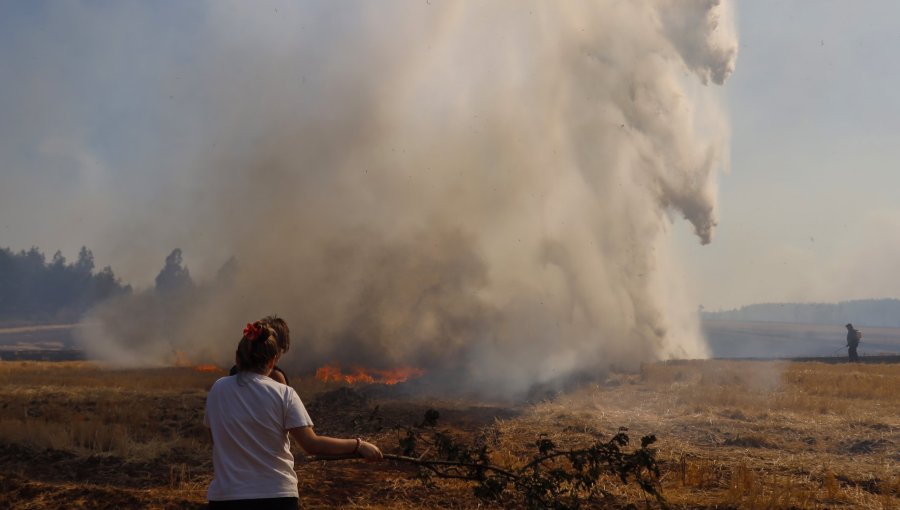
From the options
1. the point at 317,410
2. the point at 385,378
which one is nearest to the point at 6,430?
the point at 317,410

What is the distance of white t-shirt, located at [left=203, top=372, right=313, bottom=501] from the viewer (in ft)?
12.6

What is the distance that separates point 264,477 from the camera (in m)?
3.87

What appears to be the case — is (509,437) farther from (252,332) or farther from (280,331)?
(252,332)

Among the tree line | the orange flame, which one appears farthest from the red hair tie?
the tree line

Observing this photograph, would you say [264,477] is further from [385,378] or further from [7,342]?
[7,342]

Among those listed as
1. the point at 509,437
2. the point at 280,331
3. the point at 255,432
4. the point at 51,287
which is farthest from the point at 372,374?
the point at 51,287

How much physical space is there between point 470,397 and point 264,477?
57.2 feet

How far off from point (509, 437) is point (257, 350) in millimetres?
9714

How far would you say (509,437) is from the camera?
12875 millimetres

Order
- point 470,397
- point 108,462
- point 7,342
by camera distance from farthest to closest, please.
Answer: point 7,342, point 470,397, point 108,462

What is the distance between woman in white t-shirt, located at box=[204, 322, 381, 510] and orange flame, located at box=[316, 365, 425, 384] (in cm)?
2433

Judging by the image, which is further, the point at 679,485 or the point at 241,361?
the point at 679,485

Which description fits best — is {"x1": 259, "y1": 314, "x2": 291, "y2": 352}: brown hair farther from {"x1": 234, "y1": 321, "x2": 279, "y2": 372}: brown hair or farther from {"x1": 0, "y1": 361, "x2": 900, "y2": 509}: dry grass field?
{"x1": 0, "y1": 361, "x2": 900, "y2": 509}: dry grass field

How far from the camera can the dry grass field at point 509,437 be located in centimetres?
845
